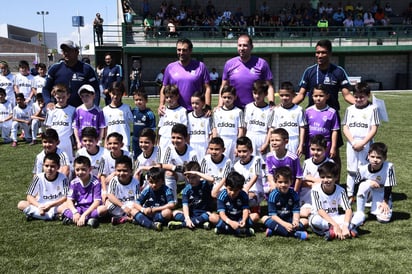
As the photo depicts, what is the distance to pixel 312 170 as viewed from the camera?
5.71m

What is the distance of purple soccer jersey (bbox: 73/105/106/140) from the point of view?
22.0ft

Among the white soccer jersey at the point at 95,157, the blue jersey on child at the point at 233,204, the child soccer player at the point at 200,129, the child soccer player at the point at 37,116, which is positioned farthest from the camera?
the child soccer player at the point at 37,116

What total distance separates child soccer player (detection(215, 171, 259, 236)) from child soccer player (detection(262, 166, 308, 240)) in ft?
0.85

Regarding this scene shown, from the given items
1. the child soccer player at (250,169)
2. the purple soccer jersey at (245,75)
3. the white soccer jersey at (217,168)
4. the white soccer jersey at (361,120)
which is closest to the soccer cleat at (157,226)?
the white soccer jersey at (217,168)

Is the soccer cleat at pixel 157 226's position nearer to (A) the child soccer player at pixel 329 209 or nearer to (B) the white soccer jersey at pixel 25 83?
(A) the child soccer player at pixel 329 209

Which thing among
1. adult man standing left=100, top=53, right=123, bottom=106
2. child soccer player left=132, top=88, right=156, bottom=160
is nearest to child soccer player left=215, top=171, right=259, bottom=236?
child soccer player left=132, top=88, right=156, bottom=160

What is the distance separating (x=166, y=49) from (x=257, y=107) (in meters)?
24.0

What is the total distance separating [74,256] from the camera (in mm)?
4383

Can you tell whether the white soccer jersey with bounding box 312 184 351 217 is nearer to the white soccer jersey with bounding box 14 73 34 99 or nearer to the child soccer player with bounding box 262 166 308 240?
the child soccer player with bounding box 262 166 308 240

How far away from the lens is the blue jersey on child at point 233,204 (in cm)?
508

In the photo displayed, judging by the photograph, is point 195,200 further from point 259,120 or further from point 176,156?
point 259,120

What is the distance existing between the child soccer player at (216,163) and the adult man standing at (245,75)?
3.15 ft

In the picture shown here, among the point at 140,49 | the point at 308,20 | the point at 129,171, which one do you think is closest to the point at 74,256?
the point at 129,171

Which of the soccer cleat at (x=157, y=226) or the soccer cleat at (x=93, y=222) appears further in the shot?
the soccer cleat at (x=93, y=222)
